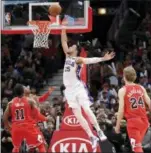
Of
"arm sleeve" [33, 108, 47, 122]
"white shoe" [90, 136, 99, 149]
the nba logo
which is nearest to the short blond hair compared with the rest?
"white shoe" [90, 136, 99, 149]

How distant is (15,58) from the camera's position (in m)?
25.3

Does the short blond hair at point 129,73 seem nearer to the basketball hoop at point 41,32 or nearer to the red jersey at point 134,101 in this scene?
the red jersey at point 134,101

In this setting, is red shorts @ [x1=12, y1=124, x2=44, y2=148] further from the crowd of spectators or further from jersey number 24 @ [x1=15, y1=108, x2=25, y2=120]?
the crowd of spectators

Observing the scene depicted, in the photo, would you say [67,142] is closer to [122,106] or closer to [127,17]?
[122,106]

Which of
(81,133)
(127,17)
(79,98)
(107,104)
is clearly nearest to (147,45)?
(127,17)

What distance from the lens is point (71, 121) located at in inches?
652

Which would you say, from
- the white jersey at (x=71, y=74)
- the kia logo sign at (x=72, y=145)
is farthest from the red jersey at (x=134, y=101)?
the kia logo sign at (x=72, y=145)

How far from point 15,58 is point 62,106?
6029 mm

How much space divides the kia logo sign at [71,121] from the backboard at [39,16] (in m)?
1.90

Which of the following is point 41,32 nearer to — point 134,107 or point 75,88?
point 75,88

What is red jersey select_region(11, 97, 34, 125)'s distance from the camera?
1431cm

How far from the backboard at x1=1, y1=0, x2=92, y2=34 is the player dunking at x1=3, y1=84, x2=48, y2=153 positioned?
2.67 meters

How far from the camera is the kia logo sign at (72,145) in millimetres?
16203

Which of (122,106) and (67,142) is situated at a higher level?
(122,106)
